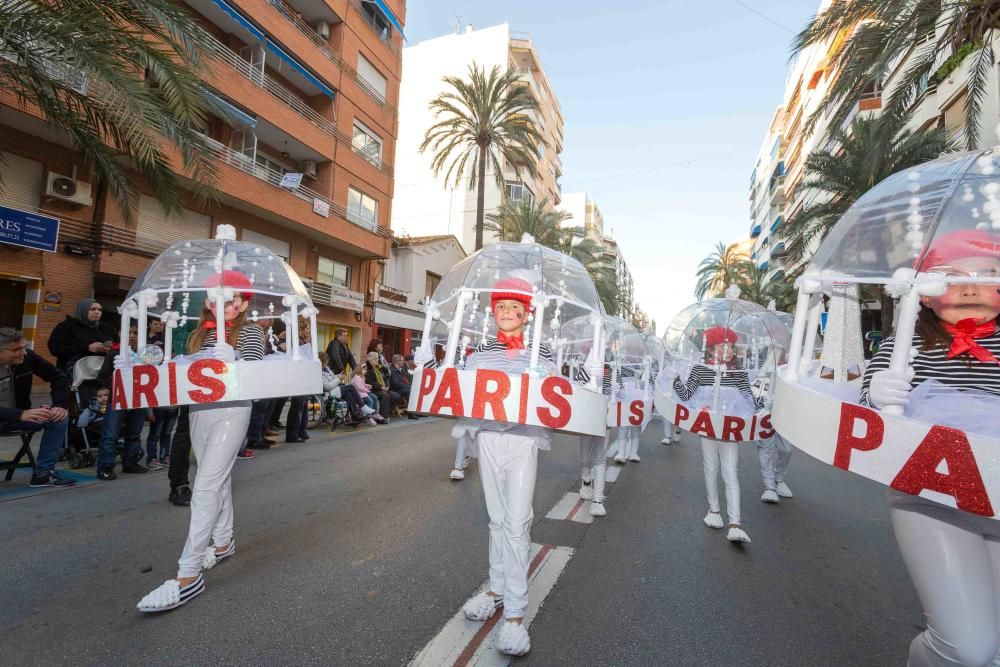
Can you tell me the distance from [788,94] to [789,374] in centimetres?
6127

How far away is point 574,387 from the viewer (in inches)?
124

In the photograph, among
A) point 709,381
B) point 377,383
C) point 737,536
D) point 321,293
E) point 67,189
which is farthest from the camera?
point 321,293

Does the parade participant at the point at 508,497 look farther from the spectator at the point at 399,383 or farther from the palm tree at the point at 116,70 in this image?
the spectator at the point at 399,383

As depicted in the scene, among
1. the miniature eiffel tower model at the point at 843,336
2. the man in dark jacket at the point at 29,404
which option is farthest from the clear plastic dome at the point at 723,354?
the man in dark jacket at the point at 29,404

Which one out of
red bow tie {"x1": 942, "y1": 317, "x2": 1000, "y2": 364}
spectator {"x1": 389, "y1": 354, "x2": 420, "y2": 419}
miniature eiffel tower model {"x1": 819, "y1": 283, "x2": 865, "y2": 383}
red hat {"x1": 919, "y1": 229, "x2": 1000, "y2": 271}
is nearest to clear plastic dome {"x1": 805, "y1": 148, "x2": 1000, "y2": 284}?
red hat {"x1": 919, "y1": 229, "x2": 1000, "y2": 271}

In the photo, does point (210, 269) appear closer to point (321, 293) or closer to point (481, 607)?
point (481, 607)

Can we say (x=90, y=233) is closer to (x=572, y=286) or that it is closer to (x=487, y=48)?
(x=572, y=286)

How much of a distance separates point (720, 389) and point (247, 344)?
415 cm

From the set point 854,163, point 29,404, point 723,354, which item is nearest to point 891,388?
point 723,354

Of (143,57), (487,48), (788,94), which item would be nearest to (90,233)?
(143,57)

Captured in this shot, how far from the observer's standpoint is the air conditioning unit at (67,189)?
488 inches

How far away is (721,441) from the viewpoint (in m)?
5.13

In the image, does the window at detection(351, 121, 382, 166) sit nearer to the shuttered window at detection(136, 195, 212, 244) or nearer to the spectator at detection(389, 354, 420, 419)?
the shuttered window at detection(136, 195, 212, 244)

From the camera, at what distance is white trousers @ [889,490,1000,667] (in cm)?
194
